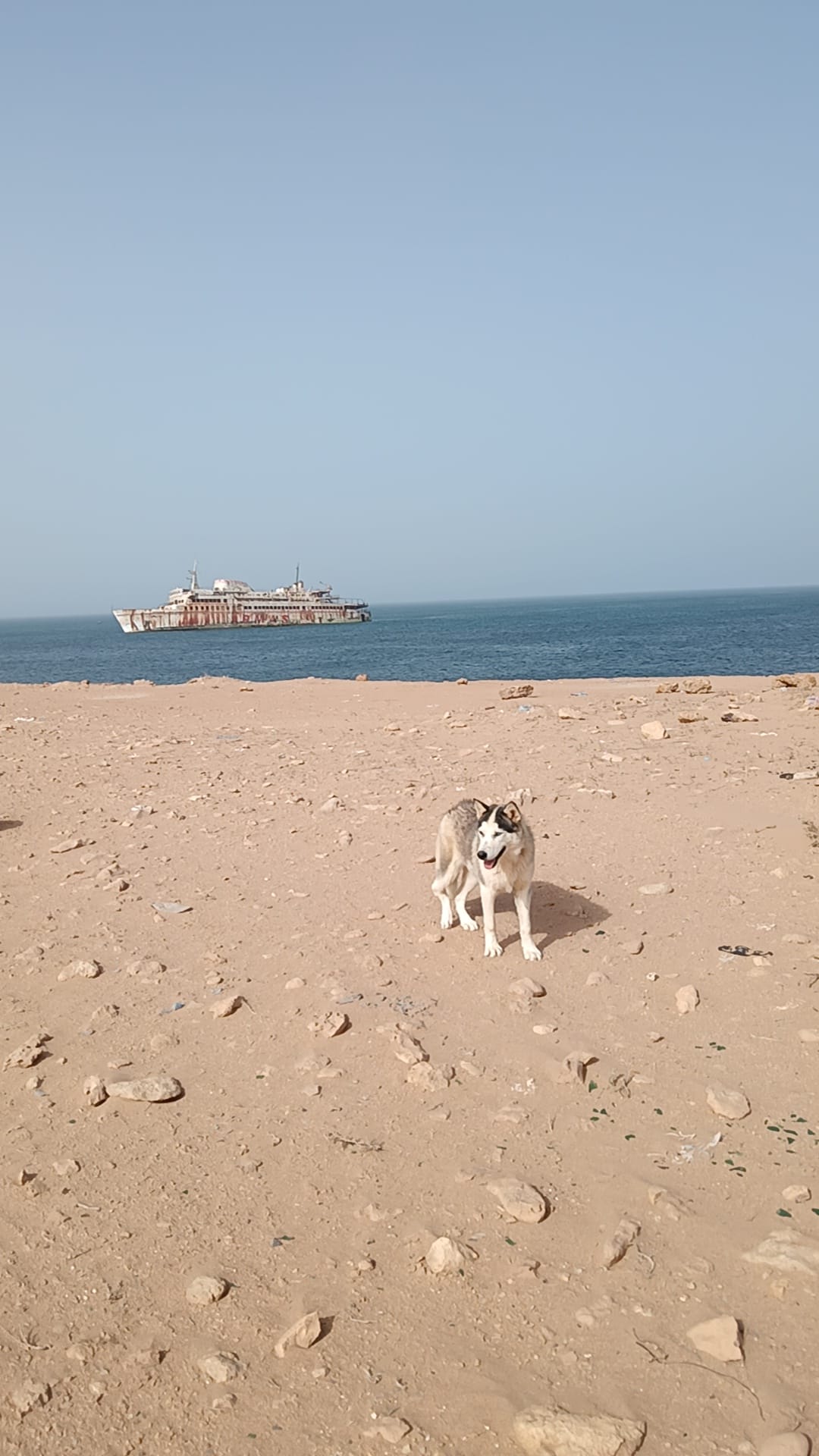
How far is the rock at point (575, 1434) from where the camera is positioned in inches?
99.5

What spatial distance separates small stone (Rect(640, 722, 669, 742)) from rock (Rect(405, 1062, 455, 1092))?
8.63 m

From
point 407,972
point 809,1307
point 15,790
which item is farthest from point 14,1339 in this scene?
point 15,790

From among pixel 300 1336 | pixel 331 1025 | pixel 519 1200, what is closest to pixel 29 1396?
pixel 300 1336

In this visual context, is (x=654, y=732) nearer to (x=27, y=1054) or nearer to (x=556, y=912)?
(x=556, y=912)

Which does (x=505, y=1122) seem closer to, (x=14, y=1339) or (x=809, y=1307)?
(x=809, y=1307)

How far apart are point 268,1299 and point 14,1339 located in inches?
34.0

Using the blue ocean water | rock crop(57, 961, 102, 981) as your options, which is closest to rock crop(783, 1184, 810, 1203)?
rock crop(57, 961, 102, 981)

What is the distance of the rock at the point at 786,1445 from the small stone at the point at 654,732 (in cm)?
1027

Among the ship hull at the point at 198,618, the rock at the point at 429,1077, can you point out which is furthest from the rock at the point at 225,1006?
the ship hull at the point at 198,618

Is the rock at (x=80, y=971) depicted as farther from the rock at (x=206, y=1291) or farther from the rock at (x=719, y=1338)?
the rock at (x=719, y=1338)

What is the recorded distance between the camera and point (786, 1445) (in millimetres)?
2494

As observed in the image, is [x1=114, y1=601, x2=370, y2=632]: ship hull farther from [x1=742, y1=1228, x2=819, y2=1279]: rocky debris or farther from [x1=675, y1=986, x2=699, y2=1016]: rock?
[x1=742, y1=1228, x2=819, y2=1279]: rocky debris

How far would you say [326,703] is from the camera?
758 inches

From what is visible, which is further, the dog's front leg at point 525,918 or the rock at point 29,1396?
the dog's front leg at point 525,918
